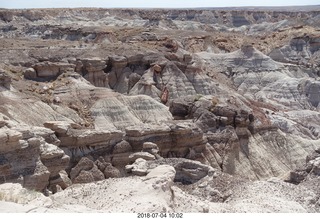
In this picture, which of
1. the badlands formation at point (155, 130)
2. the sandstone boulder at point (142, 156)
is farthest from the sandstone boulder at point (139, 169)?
the sandstone boulder at point (142, 156)

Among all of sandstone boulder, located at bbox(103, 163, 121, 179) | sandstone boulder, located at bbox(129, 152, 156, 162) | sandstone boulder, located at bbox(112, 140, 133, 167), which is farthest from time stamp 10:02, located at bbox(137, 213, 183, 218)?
sandstone boulder, located at bbox(112, 140, 133, 167)

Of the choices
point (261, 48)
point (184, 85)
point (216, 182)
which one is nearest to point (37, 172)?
point (216, 182)

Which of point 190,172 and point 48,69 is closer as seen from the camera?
point 190,172

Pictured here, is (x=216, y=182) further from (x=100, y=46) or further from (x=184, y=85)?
(x=100, y=46)

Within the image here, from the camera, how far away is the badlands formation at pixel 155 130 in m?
15.9

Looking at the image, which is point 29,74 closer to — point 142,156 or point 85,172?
point 85,172

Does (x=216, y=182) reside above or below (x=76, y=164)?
above

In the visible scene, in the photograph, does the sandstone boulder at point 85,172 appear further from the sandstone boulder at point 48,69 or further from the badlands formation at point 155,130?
the sandstone boulder at point 48,69

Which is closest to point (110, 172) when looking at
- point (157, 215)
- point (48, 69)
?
point (157, 215)

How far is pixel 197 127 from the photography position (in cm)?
3159

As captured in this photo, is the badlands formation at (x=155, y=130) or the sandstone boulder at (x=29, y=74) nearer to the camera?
the badlands formation at (x=155, y=130)

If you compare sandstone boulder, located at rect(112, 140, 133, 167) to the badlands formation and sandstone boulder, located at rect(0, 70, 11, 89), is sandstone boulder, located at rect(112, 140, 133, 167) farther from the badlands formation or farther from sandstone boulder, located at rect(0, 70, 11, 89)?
sandstone boulder, located at rect(0, 70, 11, 89)

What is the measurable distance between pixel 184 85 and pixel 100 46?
11.3m

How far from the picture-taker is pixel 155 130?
29.4 meters
